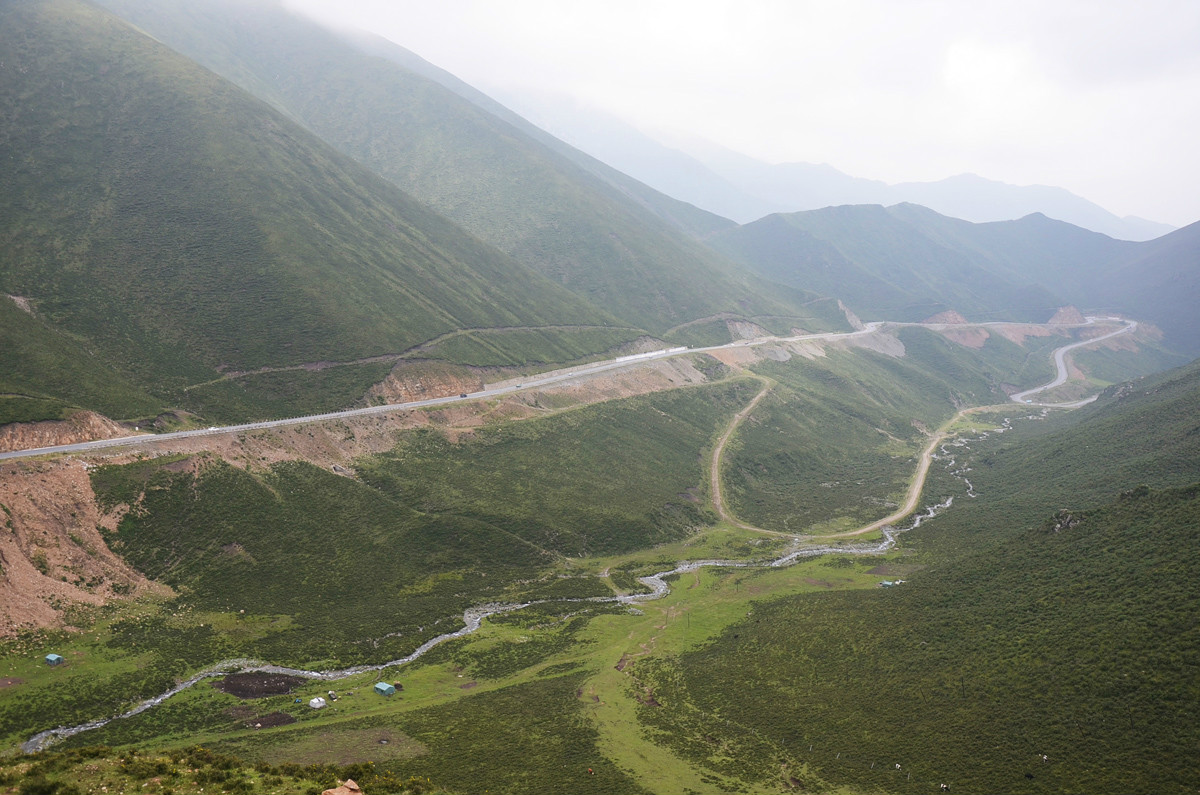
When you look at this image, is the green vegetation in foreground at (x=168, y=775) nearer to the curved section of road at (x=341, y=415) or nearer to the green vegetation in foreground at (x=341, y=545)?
the green vegetation in foreground at (x=341, y=545)

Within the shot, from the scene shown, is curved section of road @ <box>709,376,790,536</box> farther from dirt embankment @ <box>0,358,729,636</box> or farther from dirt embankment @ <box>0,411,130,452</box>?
dirt embankment @ <box>0,411,130,452</box>

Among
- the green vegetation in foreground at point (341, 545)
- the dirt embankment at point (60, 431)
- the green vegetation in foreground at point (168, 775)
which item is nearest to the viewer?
the green vegetation in foreground at point (168, 775)

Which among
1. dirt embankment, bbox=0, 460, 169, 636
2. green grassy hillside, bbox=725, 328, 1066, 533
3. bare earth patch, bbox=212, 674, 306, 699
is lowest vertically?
bare earth patch, bbox=212, 674, 306, 699

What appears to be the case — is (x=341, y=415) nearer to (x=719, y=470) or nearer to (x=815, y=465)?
(x=719, y=470)

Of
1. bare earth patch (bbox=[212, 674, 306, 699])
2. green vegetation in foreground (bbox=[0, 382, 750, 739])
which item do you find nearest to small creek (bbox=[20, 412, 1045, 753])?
bare earth patch (bbox=[212, 674, 306, 699])

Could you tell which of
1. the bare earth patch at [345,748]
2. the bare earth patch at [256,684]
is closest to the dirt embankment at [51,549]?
the bare earth patch at [256,684]

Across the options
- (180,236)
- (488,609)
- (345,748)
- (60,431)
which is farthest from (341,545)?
(180,236)

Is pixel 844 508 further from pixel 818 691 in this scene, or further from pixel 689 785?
pixel 689 785
